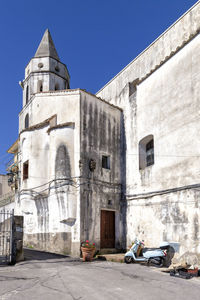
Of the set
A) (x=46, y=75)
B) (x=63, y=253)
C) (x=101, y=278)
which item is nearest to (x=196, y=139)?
(x=101, y=278)

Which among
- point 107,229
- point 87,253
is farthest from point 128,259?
point 107,229

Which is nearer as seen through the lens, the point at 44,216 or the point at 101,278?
the point at 101,278

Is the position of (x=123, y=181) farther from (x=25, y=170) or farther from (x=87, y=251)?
(x=25, y=170)

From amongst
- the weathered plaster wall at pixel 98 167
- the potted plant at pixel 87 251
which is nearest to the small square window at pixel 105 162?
the weathered plaster wall at pixel 98 167

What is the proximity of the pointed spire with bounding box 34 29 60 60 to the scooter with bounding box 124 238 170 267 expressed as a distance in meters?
18.2

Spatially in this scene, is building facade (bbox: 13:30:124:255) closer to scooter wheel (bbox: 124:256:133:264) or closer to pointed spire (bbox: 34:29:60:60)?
scooter wheel (bbox: 124:256:133:264)

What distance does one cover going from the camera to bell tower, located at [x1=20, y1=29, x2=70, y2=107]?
25.1m

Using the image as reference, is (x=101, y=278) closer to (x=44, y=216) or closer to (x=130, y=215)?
(x=130, y=215)

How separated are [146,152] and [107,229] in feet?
15.1

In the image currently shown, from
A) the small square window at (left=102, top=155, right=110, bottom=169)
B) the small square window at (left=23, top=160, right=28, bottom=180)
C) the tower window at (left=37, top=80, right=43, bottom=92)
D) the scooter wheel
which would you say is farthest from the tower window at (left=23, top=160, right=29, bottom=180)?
the tower window at (left=37, top=80, right=43, bottom=92)

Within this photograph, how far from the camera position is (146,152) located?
16.9 meters

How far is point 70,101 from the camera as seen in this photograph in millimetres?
17156

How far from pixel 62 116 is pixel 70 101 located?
102 cm

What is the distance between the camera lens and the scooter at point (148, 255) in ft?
41.9
